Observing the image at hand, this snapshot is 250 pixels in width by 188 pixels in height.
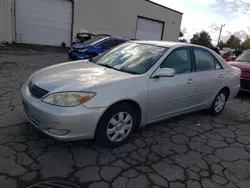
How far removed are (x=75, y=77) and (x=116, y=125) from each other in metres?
Answer: 0.85

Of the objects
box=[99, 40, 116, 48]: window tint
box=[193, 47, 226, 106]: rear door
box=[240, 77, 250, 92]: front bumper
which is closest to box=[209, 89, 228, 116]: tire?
box=[193, 47, 226, 106]: rear door

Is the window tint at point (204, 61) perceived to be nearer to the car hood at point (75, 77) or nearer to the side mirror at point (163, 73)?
the side mirror at point (163, 73)

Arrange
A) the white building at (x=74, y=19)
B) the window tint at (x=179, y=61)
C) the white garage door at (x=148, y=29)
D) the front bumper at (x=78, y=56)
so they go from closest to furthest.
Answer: the window tint at (x=179, y=61), the front bumper at (x=78, y=56), the white building at (x=74, y=19), the white garage door at (x=148, y=29)

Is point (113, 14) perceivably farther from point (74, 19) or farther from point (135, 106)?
point (135, 106)

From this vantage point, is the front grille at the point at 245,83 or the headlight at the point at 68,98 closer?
the headlight at the point at 68,98

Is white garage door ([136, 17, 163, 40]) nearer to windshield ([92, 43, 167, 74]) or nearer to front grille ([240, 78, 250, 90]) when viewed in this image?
front grille ([240, 78, 250, 90])

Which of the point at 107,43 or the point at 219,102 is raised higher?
the point at 107,43

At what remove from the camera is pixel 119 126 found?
3.00 metres

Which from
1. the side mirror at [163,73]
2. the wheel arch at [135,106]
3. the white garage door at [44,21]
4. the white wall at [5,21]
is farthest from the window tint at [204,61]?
the white garage door at [44,21]

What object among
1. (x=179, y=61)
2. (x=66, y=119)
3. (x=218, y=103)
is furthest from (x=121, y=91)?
(x=218, y=103)

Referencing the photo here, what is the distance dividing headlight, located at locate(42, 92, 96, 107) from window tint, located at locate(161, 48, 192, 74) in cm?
137

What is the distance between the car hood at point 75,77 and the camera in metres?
2.73

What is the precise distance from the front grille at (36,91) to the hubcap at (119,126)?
0.92 metres

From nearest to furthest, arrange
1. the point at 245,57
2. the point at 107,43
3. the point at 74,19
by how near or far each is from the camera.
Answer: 1. the point at 245,57
2. the point at 107,43
3. the point at 74,19
